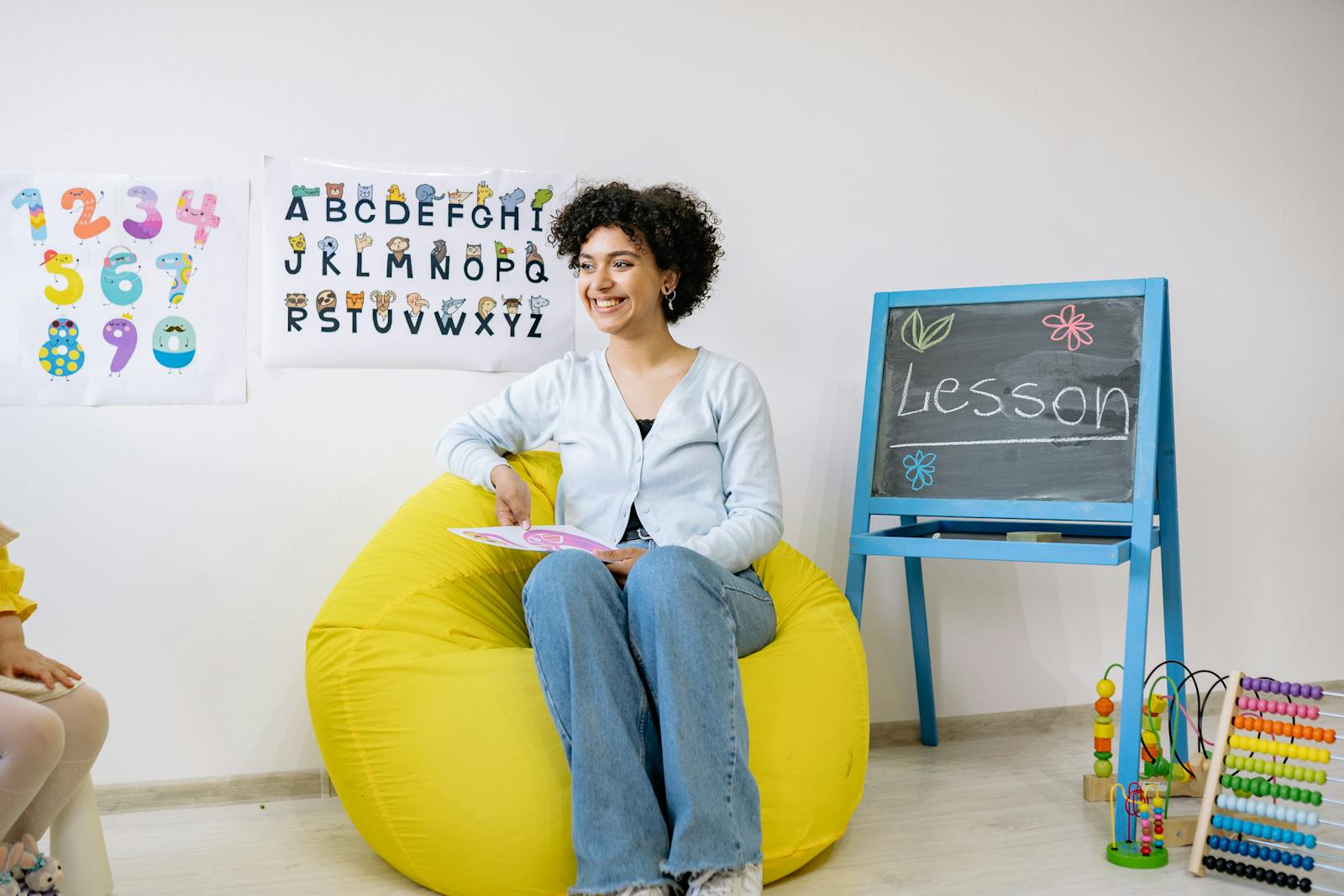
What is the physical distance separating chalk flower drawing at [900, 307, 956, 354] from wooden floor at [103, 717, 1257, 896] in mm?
934

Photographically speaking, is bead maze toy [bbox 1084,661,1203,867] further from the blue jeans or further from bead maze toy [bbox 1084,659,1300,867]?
the blue jeans

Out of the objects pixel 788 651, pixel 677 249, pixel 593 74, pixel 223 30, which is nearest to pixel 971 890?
pixel 788 651

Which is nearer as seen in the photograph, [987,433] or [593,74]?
[987,433]

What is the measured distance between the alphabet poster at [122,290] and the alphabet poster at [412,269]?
0.09m

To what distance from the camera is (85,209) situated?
2191mm

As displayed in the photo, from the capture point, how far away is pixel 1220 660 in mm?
2996

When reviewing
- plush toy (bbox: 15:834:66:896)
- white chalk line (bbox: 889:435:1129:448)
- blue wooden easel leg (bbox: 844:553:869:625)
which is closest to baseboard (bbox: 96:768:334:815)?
plush toy (bbox: 15:834:66:896)

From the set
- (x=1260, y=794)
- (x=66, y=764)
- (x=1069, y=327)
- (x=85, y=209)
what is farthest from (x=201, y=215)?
(x=1260, y=794)

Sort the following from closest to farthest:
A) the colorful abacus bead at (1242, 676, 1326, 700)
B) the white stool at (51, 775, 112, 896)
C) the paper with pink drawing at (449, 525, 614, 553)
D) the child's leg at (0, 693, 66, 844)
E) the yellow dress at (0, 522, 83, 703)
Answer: the child's leg at (0, 693, 66, 844) → the yellow dress at (0, 522, 83, 703) → the white stool at (51, 775, 112, 896) → the paper with pink drawing at (449, 525, 614, 553) → the colorful abacus bead at (1242, 676, 1326, 700)

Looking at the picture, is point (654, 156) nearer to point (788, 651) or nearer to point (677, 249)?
point (677, 249)

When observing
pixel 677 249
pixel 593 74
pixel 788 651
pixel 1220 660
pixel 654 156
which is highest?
pixel 593 74

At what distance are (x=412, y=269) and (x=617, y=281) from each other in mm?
597

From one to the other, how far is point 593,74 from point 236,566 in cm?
132

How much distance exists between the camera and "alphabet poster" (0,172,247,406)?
2.17 m
